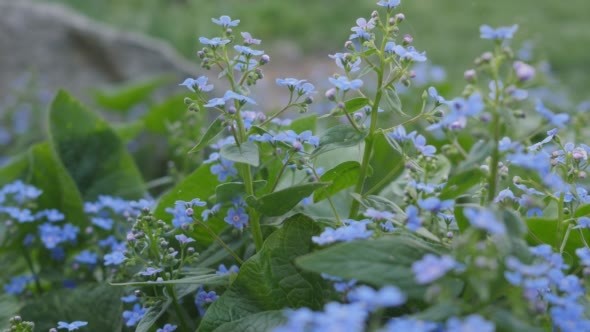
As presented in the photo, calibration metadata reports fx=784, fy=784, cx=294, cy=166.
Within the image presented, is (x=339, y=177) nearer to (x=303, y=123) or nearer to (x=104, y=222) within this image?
(x=303, y=123)

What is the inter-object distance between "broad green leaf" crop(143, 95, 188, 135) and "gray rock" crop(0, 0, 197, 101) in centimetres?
95

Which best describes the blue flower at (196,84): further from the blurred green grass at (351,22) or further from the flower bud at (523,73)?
the blurred green grass at (351,22)

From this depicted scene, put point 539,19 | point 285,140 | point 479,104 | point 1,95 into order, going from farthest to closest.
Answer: point 539,19
point 1,95
point 285,140
point 479,104

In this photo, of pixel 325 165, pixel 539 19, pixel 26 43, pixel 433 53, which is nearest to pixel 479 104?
pixel 325 165

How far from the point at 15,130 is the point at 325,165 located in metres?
2.20

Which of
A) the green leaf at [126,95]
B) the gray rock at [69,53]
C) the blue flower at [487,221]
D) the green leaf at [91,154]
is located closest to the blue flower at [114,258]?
the green leaf at [91,154]

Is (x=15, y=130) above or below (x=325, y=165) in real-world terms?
above

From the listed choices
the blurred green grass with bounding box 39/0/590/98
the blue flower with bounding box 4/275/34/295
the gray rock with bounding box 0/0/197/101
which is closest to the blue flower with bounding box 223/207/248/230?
the blue flower with bounding box 4/275/34/295

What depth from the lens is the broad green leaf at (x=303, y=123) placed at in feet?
6.74

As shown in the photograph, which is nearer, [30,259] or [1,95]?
[30,259]

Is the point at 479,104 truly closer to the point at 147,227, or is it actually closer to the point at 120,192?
the point at 147,227

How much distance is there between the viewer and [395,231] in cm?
152

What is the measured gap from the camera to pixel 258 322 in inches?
58.7

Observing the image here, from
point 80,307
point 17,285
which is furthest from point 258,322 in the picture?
point 17,285
